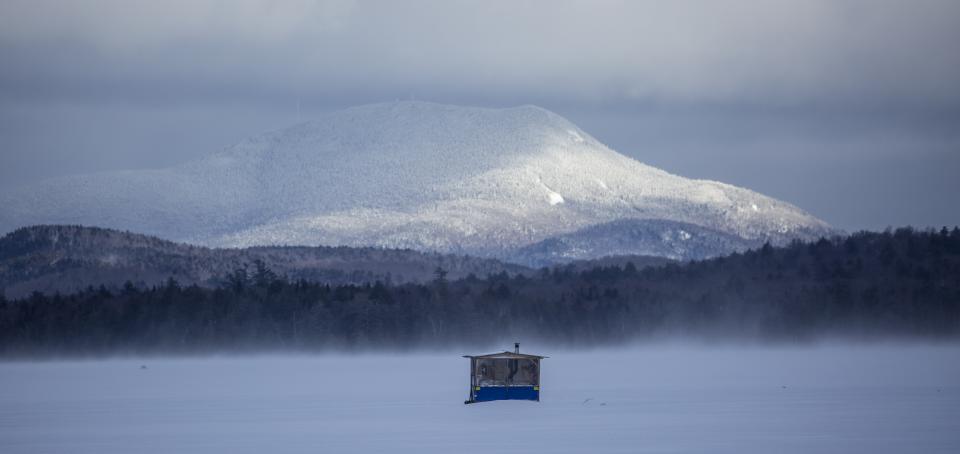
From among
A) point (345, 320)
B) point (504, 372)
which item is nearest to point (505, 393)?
point (504, 372)

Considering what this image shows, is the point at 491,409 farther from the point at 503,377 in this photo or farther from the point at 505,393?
the point at 503,377

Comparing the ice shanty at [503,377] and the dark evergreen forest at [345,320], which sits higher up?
the dark evergreen forest at [345,320]

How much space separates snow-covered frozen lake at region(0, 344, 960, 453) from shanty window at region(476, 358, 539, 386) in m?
2.14

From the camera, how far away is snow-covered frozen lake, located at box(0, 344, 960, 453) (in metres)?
68.4

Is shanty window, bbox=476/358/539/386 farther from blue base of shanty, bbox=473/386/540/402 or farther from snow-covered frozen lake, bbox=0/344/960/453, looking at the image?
snow-covered frozen lake, bbox=0/344/960/453

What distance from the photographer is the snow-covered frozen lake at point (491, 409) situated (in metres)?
68.4

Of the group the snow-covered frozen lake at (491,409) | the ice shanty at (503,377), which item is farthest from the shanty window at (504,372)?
the snow-covered frozen lake at (491,409)

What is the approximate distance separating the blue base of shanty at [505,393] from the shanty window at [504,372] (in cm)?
52

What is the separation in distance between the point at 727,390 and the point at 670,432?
33.0m

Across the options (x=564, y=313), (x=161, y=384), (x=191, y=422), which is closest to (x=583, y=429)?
(x=191, y=422)

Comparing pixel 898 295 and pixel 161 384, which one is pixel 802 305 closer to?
pixel 898 295

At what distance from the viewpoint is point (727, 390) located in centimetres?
10450

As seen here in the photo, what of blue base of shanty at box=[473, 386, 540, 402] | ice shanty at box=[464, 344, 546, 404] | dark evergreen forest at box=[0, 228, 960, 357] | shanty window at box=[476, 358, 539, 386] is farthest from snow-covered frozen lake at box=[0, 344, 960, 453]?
dark evergreen forest at box=[0, 228, 960, 357]

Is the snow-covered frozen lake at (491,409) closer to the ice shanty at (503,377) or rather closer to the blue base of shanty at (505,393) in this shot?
the blue base of shanty at (505,393)
